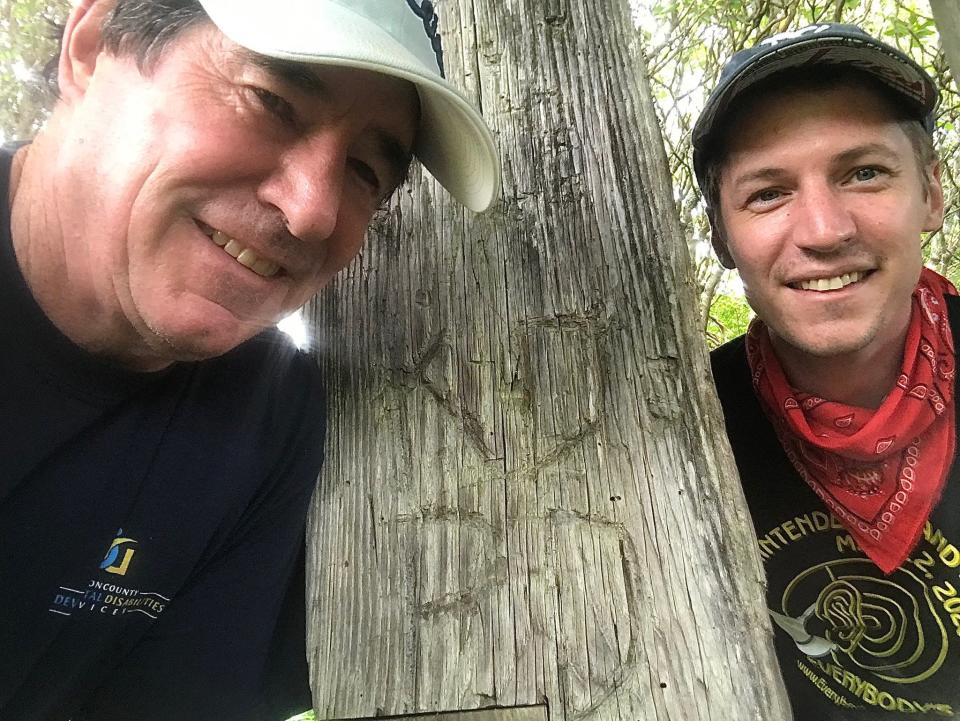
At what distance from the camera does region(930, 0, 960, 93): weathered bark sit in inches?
58.3

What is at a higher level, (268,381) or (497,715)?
(268,381)

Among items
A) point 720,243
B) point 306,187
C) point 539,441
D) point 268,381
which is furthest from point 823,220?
point 268,381

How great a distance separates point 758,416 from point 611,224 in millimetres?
1071

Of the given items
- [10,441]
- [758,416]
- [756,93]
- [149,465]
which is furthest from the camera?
[758,416]

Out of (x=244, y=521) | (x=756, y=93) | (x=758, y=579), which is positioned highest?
(x=756, y=93)

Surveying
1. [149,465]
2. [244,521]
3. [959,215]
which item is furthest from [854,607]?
[959,215]

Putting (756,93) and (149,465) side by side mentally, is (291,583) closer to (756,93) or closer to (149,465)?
(149,465)

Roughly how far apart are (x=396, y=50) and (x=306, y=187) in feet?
0.78

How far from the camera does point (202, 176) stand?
33.0 inches

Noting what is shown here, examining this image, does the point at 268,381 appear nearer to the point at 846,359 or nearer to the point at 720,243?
the point at 720,243

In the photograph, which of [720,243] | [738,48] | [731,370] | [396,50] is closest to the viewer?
[396,50]

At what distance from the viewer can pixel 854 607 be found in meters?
1.55

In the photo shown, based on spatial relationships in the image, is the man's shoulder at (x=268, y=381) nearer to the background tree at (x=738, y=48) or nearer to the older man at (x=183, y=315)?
the older man at (x=183, y=315)

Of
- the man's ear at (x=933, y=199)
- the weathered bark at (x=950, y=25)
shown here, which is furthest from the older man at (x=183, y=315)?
the weathered bark at (x=950, y=25)
